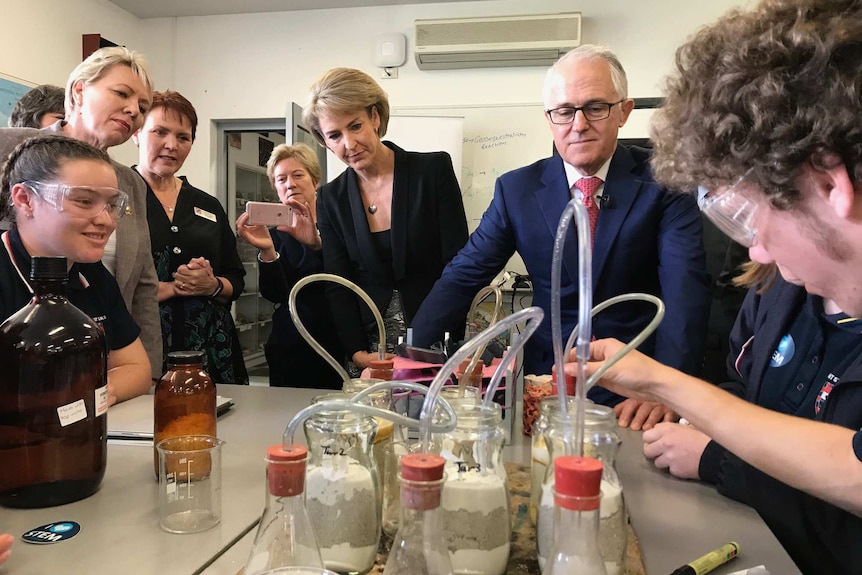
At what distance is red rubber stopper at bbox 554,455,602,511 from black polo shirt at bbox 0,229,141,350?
113 centimetres

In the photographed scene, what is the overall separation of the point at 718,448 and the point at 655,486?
0.37 feet

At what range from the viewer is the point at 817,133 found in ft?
2.20

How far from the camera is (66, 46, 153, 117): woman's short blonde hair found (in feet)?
6.19

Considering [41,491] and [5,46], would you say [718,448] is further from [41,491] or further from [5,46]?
[5,46]

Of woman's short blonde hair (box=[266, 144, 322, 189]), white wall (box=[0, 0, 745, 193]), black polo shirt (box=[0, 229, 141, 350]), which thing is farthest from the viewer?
white wall (box=[0, 0, 745, 193])

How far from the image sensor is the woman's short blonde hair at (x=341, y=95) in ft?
6.44

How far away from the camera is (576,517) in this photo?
48 cm

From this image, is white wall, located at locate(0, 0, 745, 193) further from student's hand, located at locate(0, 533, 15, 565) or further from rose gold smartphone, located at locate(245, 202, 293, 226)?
student's hand, located at locate(0, 533, 15, 565)

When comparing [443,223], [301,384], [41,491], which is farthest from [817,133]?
[301,384]

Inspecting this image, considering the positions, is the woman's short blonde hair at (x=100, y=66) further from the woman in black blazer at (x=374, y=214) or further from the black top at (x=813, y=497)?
the black top at (x=813, y=497)

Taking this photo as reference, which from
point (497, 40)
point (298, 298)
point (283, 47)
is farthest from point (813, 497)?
point (283, 47)

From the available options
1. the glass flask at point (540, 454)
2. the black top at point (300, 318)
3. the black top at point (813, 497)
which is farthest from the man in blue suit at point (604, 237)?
the glass flask at point (540, 454)

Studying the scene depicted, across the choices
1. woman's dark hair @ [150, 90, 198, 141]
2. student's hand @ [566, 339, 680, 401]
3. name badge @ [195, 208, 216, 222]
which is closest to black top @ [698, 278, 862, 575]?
student's hand @ [566, 339, 680, 401]

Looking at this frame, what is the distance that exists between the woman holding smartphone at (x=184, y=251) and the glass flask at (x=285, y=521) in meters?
1.82
